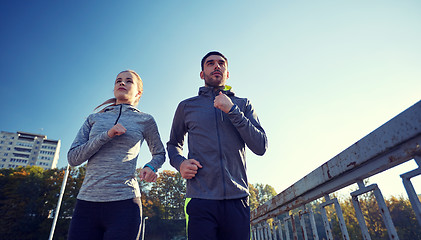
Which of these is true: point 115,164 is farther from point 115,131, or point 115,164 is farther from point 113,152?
point 115,131

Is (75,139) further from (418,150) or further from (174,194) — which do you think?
(174,194)

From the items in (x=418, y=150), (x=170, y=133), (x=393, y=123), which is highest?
(x=170, y=133)

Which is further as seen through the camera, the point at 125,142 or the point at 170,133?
the point at 170,133

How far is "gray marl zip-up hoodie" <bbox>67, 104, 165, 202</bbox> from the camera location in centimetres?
199

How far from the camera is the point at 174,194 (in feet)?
161

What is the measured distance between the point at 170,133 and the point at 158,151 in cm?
28

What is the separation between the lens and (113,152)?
220 centimetres

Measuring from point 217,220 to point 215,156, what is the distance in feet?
1.69

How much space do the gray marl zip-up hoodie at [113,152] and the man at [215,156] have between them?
1.08 ft

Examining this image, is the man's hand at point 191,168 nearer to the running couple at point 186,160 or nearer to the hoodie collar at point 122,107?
the running couple at point 186,160

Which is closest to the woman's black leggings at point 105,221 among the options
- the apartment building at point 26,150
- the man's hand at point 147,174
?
the man's hand at point 147,174

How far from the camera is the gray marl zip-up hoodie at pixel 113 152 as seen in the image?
1992mm

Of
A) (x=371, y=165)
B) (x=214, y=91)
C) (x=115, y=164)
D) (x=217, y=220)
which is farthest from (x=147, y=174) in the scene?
(x=371, y=165)

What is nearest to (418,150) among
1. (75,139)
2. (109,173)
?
(109,173)
